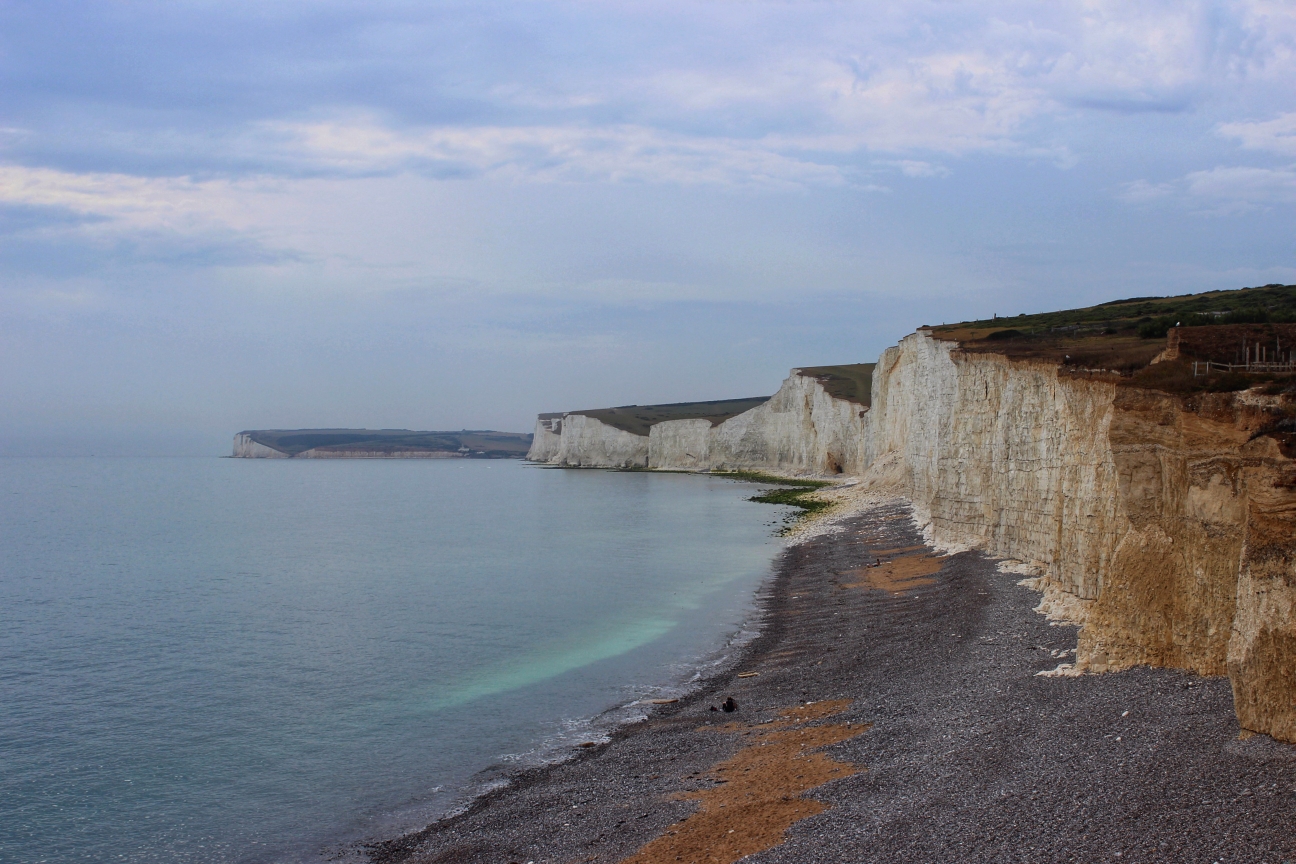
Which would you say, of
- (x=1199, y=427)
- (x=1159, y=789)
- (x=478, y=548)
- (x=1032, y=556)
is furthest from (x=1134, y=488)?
(x=478, y=548)

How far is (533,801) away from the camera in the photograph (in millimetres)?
10156

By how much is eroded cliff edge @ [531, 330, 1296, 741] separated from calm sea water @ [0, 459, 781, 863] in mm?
7292

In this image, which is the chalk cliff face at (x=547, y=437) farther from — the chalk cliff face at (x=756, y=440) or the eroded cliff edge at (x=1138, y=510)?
the eroded cliff edge at (x=1138, y=510)

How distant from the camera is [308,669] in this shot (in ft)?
56.1

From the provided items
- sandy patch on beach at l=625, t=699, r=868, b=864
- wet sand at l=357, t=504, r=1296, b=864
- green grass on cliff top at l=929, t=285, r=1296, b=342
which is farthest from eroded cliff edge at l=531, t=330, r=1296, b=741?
green grass on cliff top at l=929, t=285, r=1296, b=342

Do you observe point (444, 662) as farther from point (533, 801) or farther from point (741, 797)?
point (741, 797)

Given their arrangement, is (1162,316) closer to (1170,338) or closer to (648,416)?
(1170,338)

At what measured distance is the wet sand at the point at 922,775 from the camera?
662 cm

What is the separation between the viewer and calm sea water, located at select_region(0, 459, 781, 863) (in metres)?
10.6

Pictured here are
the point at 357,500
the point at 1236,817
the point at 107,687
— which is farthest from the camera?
the point at 357,500

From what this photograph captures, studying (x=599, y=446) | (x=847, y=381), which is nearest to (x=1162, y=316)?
(x=847, y=381)

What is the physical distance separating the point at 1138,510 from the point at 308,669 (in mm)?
15282

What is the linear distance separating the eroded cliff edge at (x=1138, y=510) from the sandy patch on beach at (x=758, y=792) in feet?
11.9

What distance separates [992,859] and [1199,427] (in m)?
5.39
